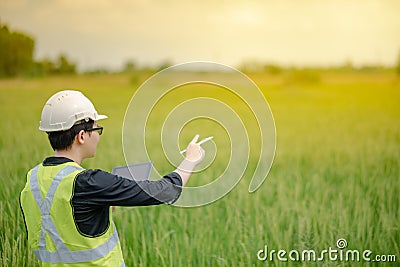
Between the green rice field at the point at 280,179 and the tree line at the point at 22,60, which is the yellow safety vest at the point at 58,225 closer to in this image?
the green rice field at the point at 280,179

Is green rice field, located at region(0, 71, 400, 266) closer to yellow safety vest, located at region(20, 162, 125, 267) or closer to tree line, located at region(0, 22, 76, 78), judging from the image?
tree line, located at region(0, 22, 76, 78)

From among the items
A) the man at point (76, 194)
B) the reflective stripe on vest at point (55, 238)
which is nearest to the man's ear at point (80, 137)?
the man at point (76, 194)

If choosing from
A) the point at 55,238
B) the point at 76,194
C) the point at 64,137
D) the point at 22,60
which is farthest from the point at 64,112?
the point at 22,60

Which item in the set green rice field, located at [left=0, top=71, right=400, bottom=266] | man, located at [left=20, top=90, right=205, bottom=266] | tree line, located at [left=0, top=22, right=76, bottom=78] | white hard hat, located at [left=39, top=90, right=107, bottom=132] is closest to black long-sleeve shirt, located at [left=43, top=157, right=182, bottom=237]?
man, located at [left=20, top=90, right=205, bottom=266]

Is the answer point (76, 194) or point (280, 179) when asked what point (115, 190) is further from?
point (280, 179)

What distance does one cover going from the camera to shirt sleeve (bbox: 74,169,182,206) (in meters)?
1.33

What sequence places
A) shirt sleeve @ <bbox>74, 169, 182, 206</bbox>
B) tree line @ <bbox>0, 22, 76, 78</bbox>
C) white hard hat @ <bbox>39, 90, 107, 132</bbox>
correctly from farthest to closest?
tree line @ <bbox>0, 22, 76, 78</bbox>
white hard hat @ <bbox>39, 90, 107, 132</bbox>
shirt sleeve @ <bbox>74, 169, 182, 206</bbox>

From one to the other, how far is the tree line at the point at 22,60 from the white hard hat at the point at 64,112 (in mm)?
2125

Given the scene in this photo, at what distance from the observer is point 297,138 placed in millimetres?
4211

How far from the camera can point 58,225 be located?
4.56ft

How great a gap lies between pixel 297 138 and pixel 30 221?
309cm

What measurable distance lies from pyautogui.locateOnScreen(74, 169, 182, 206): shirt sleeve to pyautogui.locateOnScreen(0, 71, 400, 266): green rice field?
80cm

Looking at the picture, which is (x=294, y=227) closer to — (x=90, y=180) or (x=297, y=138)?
(x=90, y=180)

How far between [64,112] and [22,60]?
99.1 inches
